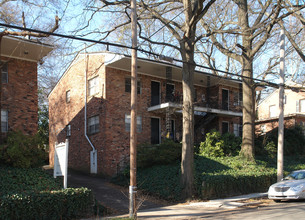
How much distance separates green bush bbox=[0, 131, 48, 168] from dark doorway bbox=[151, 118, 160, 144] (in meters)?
9.70

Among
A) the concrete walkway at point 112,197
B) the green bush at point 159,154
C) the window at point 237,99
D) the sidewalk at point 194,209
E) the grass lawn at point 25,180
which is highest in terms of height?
the window at point 237,99

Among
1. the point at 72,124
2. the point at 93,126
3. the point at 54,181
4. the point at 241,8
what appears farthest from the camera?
the point at 72,124

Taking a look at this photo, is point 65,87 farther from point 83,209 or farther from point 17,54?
point 83,209

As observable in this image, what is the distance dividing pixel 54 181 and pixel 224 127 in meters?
17.0

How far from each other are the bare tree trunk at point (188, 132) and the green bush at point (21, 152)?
6423mm

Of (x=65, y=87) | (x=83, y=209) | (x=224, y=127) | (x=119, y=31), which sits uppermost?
(x=119, y=31)

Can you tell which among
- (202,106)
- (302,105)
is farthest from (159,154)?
(302,105)

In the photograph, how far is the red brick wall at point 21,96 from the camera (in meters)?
16.9

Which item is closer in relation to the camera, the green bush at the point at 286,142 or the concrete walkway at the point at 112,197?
the concrete walkway at the point at 112,197

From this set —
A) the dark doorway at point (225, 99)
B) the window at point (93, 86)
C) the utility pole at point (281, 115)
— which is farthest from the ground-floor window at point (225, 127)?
the window at point (93, 86)

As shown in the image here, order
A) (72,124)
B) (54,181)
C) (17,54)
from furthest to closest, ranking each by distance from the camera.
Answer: (72,124)
(17,54)
(54,181)

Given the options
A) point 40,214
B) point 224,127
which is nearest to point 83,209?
point 40,214

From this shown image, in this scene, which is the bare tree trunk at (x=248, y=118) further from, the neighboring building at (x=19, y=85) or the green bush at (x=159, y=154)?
the neighboring building at (x=19, y=85)

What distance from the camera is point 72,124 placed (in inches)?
1007
